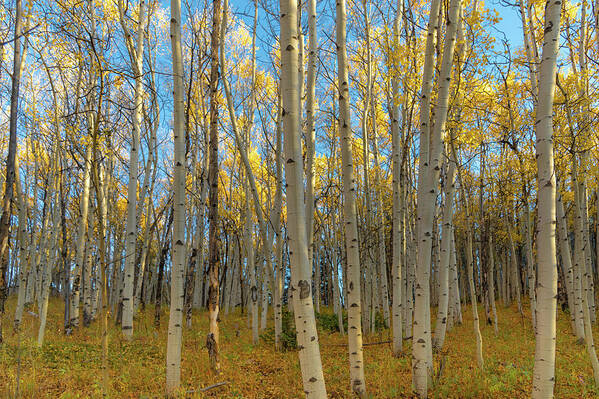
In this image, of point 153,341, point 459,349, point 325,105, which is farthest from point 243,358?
point 325,105

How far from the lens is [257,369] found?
21.9ft

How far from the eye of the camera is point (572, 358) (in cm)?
746

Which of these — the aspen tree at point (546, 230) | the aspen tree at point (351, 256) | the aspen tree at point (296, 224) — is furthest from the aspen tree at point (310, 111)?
the aspen tree at point (546, 230)

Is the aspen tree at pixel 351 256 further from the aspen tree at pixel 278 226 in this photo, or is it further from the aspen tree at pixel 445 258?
the aspen tree at pixel 278 226

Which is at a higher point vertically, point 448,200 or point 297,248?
point 448,200

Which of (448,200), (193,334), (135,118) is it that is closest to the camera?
(448,200)

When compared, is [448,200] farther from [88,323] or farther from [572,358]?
[88,323]

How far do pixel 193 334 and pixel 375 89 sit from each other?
955 cm

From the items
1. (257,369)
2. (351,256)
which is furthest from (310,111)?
(257,369)

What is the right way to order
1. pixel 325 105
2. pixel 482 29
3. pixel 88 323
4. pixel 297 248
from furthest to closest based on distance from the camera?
pixel 325 105 < pixel 88 323 < pixel 482 29 < pixel 297 248

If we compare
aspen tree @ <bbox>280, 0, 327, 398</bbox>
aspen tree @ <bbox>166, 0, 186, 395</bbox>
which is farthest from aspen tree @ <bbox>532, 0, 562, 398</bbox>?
aspen tree @ <bbox>166, 0, 186, 395</bbox>

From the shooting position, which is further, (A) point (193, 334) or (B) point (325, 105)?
(B) point (325, 105)

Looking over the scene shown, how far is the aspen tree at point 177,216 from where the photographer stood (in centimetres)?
453

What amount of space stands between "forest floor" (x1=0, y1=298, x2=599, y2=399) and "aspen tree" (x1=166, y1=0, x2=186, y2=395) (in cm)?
69
